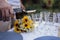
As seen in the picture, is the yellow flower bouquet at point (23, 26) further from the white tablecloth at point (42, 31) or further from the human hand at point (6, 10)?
the human hand at point (6, 10)

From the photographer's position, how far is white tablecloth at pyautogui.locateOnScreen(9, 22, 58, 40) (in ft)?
5.07

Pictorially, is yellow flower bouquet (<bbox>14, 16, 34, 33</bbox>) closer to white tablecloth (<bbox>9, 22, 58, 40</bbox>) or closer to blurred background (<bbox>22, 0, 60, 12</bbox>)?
white tablecloth (<bbox>9, 22, 58, 40</bbox>)

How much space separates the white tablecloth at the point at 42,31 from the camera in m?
1.54

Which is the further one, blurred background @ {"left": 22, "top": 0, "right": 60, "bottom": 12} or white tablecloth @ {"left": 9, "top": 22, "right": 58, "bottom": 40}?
blurred background @ {"left": 22, "top": 0, "right": 60, "bottom": 12}

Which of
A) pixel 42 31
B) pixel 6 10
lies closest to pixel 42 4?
pixel 42 31

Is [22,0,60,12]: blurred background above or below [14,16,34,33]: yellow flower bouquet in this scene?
above

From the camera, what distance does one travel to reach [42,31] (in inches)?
66.7

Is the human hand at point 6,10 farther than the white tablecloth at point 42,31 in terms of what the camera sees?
Yes

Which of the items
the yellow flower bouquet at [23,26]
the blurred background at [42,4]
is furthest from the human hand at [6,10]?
the yellow flower bouquet at [23,26]

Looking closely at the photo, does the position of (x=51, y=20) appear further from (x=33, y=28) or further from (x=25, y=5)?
(x=25, y=5)

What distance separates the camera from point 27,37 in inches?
59.8

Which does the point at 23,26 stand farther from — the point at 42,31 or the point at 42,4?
the point at 42,4

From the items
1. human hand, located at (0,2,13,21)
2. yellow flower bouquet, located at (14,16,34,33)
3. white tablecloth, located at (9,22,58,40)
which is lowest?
white tablecloth, located at (9,22,58,40)

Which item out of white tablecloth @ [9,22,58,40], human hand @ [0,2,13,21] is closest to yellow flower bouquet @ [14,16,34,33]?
white tablecloth @ [9,22,58,40]
